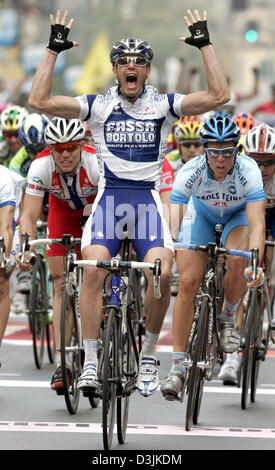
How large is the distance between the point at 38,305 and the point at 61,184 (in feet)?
8.14

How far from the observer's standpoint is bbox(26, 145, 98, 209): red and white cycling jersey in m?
10.6

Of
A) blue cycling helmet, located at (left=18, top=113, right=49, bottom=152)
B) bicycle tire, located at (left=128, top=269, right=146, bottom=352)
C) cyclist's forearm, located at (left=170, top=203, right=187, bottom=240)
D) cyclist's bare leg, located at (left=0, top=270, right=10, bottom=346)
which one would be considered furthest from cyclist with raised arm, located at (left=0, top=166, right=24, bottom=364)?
blue cycling helmet, located at (left=18, top=113, right=49, bottom=152)

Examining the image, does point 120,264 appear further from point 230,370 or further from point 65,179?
point 230,370

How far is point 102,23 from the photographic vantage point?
13838cm

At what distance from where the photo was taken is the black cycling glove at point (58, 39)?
29.2 feet

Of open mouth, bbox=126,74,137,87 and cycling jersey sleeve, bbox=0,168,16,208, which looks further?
cycling jersey sleeve, bbox=0,168,16,208

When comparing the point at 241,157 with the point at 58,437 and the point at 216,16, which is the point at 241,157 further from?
the point at 216,16

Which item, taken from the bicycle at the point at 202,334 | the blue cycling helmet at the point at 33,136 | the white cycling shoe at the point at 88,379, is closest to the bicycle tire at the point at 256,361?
the bicycle at the point at 202,334

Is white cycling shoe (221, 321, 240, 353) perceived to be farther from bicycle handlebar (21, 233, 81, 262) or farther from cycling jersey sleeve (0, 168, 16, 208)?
cycling jersey sleeve (0, 168, 16, 208)

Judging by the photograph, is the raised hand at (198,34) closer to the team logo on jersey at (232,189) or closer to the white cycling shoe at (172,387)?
the team logo on jersey at (232,189)

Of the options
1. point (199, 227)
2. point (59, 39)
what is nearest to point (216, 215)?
point (199, 227)

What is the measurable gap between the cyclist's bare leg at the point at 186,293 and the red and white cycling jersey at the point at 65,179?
1.28m

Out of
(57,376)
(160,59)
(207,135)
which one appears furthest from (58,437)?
(160,59)

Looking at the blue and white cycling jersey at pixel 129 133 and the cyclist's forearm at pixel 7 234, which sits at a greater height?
the blue and white cycling jersey at pixel 129 133
